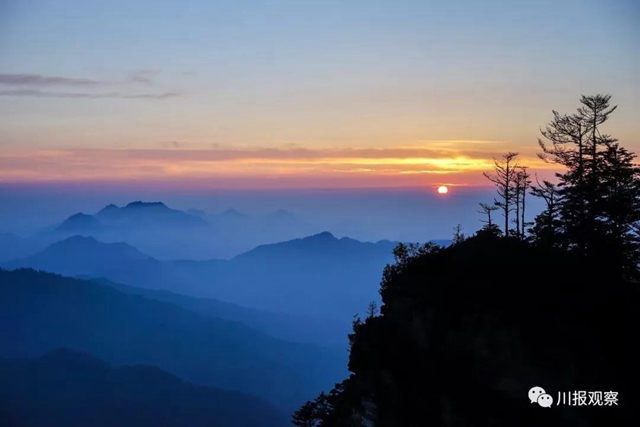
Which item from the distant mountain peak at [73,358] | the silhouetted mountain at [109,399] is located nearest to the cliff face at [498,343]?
the silhouetted mountain at [109,399]

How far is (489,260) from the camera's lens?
26.1m

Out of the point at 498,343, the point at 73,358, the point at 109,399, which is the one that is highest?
the point at 498,343

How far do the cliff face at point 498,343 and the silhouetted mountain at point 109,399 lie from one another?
12970 centimetres

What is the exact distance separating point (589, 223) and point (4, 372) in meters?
180

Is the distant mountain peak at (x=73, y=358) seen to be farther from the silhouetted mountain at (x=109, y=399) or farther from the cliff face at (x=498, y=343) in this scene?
the cliff face at (x=498, y=343)

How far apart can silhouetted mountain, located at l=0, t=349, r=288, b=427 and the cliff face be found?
129698mm

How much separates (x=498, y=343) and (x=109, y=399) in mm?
155178

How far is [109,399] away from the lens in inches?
5886

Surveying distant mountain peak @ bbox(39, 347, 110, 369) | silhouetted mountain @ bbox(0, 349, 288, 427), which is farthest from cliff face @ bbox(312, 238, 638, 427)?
distant mountain peak @ bbox(39, 347, 110, 369)

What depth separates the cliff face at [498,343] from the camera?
21.0 m

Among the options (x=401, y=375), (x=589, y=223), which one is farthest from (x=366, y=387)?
(x=589, y=223)

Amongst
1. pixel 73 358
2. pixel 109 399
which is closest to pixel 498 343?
pixel 109 399

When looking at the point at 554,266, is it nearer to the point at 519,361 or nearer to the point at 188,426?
the point at 519,361

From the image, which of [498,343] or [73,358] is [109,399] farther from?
[498,343]
